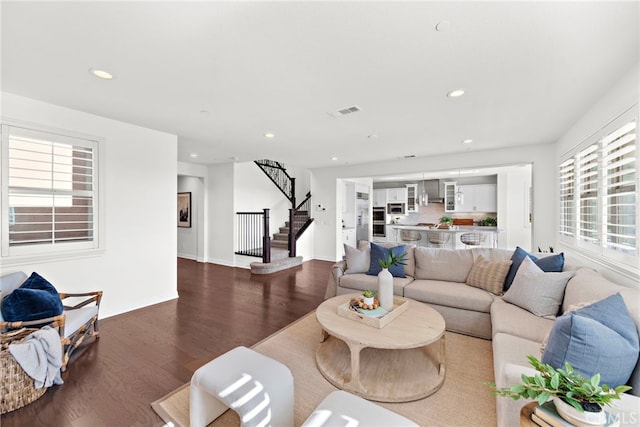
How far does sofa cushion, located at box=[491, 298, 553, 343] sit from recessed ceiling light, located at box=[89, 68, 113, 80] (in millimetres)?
3993

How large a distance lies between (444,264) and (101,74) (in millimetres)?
4241

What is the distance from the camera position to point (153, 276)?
13.0 ft

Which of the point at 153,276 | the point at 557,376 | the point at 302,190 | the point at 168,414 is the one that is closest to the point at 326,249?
the point at 302,190

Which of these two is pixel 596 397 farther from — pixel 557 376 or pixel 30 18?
pixel 30 18

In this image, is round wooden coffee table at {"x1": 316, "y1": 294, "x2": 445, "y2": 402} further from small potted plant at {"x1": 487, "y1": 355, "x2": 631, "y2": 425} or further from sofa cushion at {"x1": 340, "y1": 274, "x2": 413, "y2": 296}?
small potted plant at {"x1": 487, "y1": 355, "x2": 631, "y2": 425}

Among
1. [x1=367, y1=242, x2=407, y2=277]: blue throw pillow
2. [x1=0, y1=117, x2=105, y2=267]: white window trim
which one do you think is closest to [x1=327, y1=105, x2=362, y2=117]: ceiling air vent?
[x1=367, y1=242, x2=407, y2=277]: blue throw pillow

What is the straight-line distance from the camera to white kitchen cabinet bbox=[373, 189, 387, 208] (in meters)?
9.74

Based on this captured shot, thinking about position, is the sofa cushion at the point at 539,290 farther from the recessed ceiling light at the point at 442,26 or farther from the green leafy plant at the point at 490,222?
the green leafy plant at the point at 490,222

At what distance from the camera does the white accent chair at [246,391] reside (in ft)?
4.74

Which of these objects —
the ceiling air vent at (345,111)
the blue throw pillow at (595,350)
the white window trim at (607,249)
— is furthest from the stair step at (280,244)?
the blue throw pillow at (595,350)

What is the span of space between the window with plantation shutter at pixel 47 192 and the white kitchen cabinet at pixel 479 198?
8832 millimetres

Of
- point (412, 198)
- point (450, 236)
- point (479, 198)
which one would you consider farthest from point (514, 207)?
point (412, 198)

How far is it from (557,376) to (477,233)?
21.5 feet

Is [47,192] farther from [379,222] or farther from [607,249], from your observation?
[379,222]
